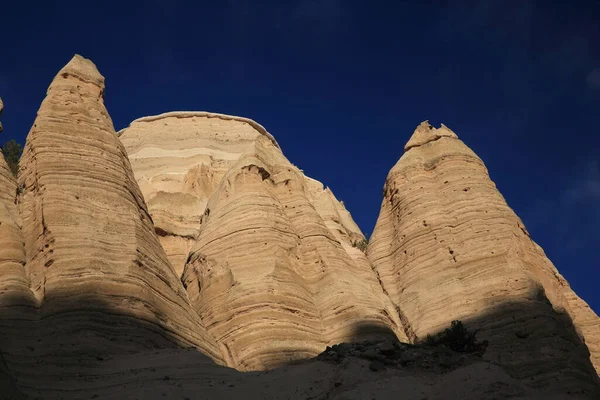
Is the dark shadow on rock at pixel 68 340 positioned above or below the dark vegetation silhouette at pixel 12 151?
below

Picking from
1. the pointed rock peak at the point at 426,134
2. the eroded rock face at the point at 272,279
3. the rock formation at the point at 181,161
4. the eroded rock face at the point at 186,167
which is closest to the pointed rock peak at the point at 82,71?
the eroded rock face at the point at 272,279

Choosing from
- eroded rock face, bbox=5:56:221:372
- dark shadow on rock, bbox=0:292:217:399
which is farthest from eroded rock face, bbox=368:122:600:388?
dark shadow on rock, bbox=0:292:217:399

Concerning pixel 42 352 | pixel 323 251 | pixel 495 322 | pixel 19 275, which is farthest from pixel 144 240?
pixel 495 322

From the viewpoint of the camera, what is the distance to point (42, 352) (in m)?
16.8

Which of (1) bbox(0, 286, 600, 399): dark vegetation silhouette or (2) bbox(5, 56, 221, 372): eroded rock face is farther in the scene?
(2) bbox(5, 56, 221, 372): eroded rock face

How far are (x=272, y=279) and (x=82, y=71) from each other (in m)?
10.4

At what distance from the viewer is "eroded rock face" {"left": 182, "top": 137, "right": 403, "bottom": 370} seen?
23688mm

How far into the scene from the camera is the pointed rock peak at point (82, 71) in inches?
1066

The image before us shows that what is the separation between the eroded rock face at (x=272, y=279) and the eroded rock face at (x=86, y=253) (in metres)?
2.03

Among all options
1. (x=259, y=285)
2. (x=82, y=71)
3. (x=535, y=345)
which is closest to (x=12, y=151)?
(x=82, y=71)

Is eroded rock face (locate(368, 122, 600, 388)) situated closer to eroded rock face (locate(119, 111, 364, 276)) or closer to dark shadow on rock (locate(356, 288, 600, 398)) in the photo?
dark shadow on rock (locate(356, 288, 600, 398))

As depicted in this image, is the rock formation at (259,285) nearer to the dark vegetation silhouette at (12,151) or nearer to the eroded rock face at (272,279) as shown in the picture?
the eroded rock face at (272,279)

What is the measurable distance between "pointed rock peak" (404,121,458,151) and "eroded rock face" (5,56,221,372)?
15.4 metres

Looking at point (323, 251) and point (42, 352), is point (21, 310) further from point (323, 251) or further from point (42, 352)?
point (323, 251)
